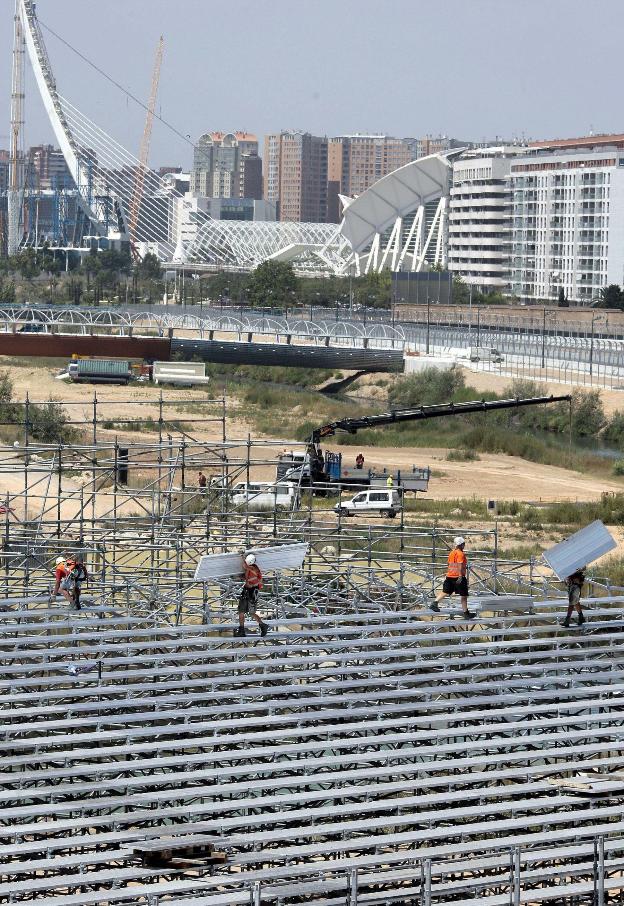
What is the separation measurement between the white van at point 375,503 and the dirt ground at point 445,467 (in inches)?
181

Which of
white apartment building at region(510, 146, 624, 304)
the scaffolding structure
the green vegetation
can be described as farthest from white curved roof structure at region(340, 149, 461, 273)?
the scaffolding structure

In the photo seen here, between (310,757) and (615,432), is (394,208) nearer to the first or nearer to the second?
(615,432)

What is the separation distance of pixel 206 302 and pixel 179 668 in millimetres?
98715

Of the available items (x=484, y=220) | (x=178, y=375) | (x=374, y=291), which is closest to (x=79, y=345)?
(x=178, y=375)

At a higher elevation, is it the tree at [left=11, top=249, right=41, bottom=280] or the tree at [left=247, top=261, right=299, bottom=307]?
the tree at [left=11, top=249, right=41, bottom=280]

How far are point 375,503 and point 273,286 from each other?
70.4 meters

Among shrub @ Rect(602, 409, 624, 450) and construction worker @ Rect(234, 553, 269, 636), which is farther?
shrub @ Rect(602, 409, 624, 450)

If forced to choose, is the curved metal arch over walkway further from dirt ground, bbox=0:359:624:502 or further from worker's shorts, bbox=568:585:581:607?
worker's shorts, bbox=568:585:581:607

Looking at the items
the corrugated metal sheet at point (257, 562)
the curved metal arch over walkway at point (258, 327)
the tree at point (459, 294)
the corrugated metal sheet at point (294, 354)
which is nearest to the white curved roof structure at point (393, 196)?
the tree at point (459, 294)

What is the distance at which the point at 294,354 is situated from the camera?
68188mm

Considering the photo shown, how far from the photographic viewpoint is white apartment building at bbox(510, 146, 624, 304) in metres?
105

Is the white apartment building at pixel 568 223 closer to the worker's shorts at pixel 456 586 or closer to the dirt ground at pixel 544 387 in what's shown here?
the dirt ground at pixel 544 387

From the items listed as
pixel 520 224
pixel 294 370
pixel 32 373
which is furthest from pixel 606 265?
pixel 32 373

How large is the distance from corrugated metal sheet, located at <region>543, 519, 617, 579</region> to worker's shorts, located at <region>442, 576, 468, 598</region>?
961 mm
